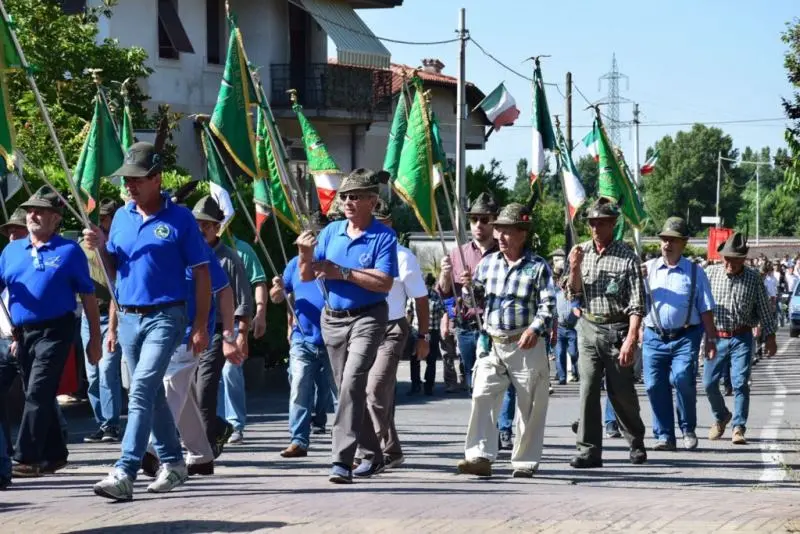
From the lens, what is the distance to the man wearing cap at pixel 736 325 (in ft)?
48.1

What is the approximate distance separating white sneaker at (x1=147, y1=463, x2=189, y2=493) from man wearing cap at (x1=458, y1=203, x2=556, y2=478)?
85.1 inches

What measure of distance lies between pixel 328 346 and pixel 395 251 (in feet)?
2.51

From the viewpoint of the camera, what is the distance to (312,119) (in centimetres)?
4078

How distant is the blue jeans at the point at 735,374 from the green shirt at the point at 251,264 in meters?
4.14

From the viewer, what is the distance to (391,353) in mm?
11016

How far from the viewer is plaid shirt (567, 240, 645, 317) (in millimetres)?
11984

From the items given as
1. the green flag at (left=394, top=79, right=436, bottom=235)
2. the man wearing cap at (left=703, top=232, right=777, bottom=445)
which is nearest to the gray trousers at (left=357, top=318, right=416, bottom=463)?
the green flag at (left=394, top=79, right=436, bottom=235)

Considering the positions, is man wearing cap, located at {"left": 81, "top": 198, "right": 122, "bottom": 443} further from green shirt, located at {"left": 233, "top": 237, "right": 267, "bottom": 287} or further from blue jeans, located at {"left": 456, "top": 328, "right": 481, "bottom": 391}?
blue jeans, located at {"left": 456, "top": 328, "right": 481, "bottom": 391}

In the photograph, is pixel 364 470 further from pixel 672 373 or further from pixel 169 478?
pixel 672 373

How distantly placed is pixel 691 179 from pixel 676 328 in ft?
360

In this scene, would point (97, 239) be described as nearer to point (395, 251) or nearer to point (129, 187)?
point (129, 187)

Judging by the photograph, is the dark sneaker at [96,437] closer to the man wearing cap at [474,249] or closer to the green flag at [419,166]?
the man wearing cap at [474,249]

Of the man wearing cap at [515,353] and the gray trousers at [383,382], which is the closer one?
the gray trousers at [383,382]

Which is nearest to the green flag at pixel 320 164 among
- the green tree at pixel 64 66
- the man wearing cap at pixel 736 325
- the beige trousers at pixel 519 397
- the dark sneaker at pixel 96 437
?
the dark sneaker at pixel 96 437
